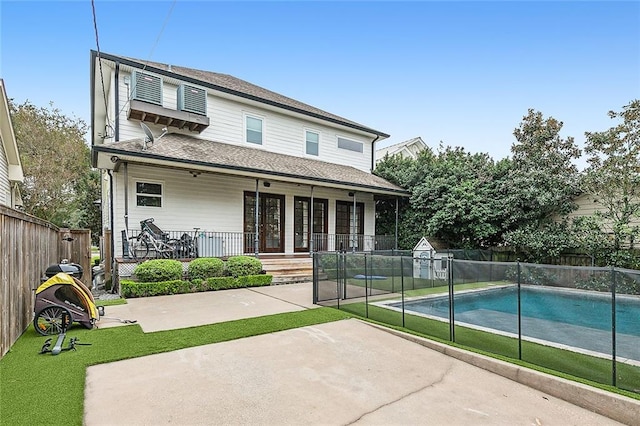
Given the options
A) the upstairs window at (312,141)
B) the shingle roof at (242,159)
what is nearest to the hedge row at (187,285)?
the shingle roof at (242,159)

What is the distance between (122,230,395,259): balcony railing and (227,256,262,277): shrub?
57.5 inches

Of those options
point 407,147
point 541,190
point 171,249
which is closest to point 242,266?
point 171,249

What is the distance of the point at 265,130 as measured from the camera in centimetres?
1362

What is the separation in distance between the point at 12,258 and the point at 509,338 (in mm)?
6367

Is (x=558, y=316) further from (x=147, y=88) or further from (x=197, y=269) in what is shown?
(x=147, y=88)

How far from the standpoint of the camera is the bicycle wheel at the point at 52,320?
4.65 m

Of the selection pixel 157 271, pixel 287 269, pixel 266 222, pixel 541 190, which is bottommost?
pixel 287 269

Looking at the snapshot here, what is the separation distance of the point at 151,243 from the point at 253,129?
6315mm

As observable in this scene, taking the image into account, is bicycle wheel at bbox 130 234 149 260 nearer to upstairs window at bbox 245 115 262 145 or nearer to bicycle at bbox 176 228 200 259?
bicycle at bbox 176 228 200 259

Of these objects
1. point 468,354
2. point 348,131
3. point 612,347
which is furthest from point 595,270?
point 348,131

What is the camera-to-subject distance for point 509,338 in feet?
13.6

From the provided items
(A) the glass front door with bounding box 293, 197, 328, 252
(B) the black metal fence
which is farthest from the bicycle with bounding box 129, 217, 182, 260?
(B) the black metal fence

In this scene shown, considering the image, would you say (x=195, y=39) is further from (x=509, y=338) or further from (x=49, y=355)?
(x=509, y=338)

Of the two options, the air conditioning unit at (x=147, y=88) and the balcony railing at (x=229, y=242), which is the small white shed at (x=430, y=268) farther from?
the air conditioning unit at (x=147, y=88)
